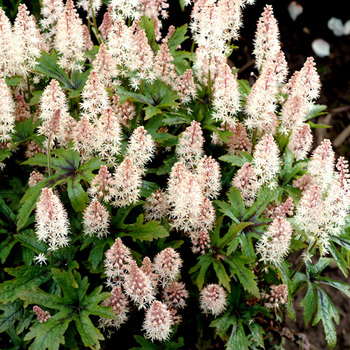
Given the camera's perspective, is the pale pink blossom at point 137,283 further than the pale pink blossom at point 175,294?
No

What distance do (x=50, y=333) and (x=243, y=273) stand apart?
0.92 metres

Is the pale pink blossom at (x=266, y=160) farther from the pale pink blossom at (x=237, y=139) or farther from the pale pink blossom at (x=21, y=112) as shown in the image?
the pale pink blossom at (x=21, y=112)

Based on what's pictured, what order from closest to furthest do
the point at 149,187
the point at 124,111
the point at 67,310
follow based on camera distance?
the point at 67,310 < the point at 149,187 < the point at 124,111

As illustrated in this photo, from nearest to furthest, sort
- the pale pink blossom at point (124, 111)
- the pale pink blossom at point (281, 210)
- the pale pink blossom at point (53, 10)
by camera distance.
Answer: the pale pink blossom at point (281, 210)
the pale pink blossom at point (124, 111)
the pale pink blossom at point (53, 10)

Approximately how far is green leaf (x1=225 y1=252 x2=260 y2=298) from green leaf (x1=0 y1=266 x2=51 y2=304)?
3.00 ft

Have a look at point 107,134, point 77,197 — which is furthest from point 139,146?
point 77,197

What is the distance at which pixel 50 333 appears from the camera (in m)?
1.97

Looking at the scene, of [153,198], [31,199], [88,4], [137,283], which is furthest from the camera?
[88,4]

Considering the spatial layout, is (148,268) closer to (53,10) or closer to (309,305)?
(309,305)

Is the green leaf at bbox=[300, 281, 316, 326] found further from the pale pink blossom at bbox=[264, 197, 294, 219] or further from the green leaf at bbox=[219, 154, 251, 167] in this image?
the green leaf at bbox=[219, 154, 251, 167]

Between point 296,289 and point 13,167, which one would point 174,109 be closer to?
point 13,167

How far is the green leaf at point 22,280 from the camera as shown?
6.89 feet

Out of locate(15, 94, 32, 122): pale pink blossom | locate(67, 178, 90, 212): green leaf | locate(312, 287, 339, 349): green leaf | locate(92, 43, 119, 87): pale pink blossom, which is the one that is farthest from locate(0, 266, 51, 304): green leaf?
locate(312, 287, 339, 349): green leaf

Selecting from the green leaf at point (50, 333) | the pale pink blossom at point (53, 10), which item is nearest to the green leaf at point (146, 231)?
the green leaf at point (50, 333)
